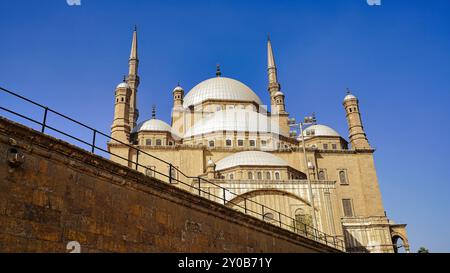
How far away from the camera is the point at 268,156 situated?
Answer: 1266 inches

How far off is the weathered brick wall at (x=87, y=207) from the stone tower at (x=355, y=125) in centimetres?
3080

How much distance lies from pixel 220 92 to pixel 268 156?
18.2m

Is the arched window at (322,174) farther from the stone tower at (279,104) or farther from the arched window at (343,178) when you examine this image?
the stone tower at (279,104)

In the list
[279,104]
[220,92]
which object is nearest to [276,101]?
[279,104]

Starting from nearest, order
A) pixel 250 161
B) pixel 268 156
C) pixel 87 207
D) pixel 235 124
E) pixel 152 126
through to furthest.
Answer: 1. pixel 87 207
2. pixel 250 161
3. pixel 268 156
4. pixel 235 124
5. pixel 152 126

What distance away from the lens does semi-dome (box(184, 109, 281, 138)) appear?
128 feet

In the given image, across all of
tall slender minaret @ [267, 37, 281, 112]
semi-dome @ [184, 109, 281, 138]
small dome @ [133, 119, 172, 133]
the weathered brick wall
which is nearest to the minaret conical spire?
tall slender minaret @ [267, 37, 281, 112]

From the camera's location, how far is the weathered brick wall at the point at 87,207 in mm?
6359

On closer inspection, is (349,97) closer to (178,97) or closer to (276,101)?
(276,101)

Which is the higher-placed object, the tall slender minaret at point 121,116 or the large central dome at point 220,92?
the large central dome at point 220,92

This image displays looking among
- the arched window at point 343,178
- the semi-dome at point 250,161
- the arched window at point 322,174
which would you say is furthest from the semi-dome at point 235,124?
the arched window at point 343,178

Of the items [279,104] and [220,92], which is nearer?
[279,104]
